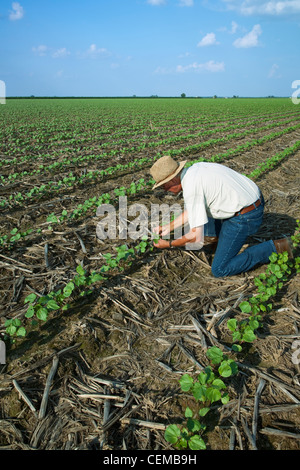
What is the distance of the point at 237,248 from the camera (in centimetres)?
353

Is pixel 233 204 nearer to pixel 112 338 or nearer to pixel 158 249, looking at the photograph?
pixel 158 249

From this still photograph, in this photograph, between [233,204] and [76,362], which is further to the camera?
[233,204]

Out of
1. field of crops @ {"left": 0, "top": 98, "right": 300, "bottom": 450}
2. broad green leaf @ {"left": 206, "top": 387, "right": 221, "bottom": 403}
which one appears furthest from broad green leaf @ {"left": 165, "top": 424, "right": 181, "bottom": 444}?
broad green leaf @ {"left": 206, "top": 387, "right": 221, "bottom": 403}

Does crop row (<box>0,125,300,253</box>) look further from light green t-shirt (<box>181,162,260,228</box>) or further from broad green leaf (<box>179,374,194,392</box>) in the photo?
broad green leaf (<box>179,374,194,392</box>)

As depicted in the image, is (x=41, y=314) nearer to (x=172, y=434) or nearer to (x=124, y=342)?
(x=124, y=342)

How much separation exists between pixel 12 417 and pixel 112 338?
951mm

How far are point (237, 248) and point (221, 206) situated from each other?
555mm

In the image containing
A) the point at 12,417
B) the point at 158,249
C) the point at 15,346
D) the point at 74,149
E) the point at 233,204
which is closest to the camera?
the point at 12,417

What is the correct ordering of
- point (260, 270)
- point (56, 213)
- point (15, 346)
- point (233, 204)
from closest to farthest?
point (15, 346) → point (233, 204) → point (260, 270) → point (56, 213)

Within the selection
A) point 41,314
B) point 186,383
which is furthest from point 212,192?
point 41,314

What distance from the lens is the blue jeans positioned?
3.46 m

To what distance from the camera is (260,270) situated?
148 inches

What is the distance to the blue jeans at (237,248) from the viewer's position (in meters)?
3.46
